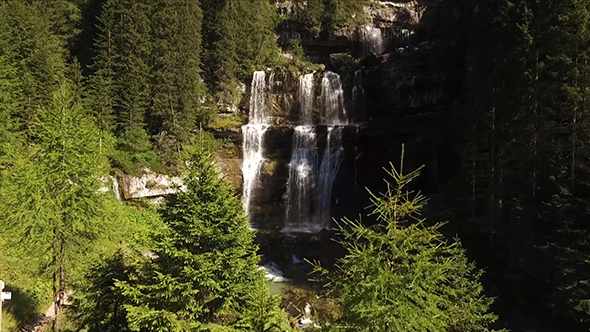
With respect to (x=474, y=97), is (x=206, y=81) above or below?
above

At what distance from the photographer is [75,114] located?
50.9 feet

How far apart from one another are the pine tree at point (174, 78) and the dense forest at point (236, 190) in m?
0.19

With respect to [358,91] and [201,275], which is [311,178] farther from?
[201,275]

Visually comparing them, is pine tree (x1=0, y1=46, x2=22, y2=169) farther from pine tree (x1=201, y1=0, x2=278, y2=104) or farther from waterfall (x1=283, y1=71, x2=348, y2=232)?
waterfall (x1=283, y1=71, x2=348, y2=232)

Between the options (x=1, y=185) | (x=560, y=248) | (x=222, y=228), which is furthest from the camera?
(x=1, y=185)

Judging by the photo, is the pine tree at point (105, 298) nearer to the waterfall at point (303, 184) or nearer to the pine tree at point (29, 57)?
the pine tree at point (29, 57)

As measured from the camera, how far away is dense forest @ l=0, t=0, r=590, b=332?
30.7ft

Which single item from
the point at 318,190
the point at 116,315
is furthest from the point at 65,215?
the point at 318,190

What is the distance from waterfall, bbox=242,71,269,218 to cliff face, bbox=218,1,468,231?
0.41 meters

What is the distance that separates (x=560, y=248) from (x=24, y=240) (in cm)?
2079

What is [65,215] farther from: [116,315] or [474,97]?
[474,97]

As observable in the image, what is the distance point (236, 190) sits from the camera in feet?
71.4

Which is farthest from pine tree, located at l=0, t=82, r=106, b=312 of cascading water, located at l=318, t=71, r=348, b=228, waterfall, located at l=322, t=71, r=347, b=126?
waterfall, located at l=322, t=71, r=347, b=126

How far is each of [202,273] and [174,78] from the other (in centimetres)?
3143
